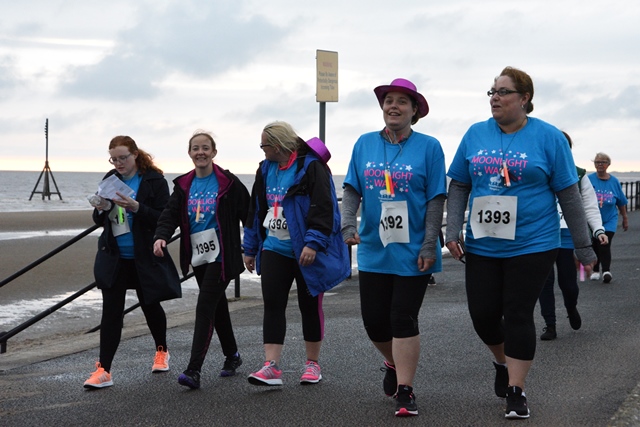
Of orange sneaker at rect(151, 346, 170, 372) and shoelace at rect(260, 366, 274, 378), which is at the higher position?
shoelace at rect(260, 366, 274, 378)

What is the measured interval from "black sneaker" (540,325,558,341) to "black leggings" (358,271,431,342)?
255 centimetres

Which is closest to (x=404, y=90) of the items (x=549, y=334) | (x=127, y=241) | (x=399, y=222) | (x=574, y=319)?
(x=399, y=222)

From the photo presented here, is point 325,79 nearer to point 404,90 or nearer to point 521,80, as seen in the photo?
point 404,90

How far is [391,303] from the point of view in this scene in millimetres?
5125

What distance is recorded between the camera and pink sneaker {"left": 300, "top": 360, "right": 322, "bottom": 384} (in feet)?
19.2

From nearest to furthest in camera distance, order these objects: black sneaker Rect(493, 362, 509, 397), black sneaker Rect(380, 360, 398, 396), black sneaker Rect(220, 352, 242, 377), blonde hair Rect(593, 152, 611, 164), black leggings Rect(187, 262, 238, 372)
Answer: black sneaker Rect(493, 362, 509, 397)
black sneaker Rect(380, 360, 398, 396)
black leggings Rect(187, 262, 238, 372)
black sneaker Rect(220, 352, 242, 377)
blonde hair Rect(593, 152, 611, 164)

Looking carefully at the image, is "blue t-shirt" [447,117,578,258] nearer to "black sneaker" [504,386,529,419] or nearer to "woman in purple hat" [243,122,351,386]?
"black sneaker" [504,386,529,419]

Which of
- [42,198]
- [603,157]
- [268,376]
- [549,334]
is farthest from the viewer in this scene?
[42,198]

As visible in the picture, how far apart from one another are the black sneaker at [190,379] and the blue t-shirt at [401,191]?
4.21 feet

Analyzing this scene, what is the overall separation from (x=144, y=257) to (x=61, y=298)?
739 cm

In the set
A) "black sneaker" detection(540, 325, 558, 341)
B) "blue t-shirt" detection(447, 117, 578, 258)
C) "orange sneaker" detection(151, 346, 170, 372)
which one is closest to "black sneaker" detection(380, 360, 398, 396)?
"blue t-shirt" detection(447, 117, 578, 258)

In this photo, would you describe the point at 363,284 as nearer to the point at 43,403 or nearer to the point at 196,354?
the point at 196,354

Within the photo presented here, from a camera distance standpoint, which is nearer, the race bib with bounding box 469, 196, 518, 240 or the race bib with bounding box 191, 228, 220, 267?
the race bib with bounding box 469, 196, 518, 240

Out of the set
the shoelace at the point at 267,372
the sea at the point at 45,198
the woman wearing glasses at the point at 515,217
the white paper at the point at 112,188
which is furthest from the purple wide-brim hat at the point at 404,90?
the sea at the point at 45,198
